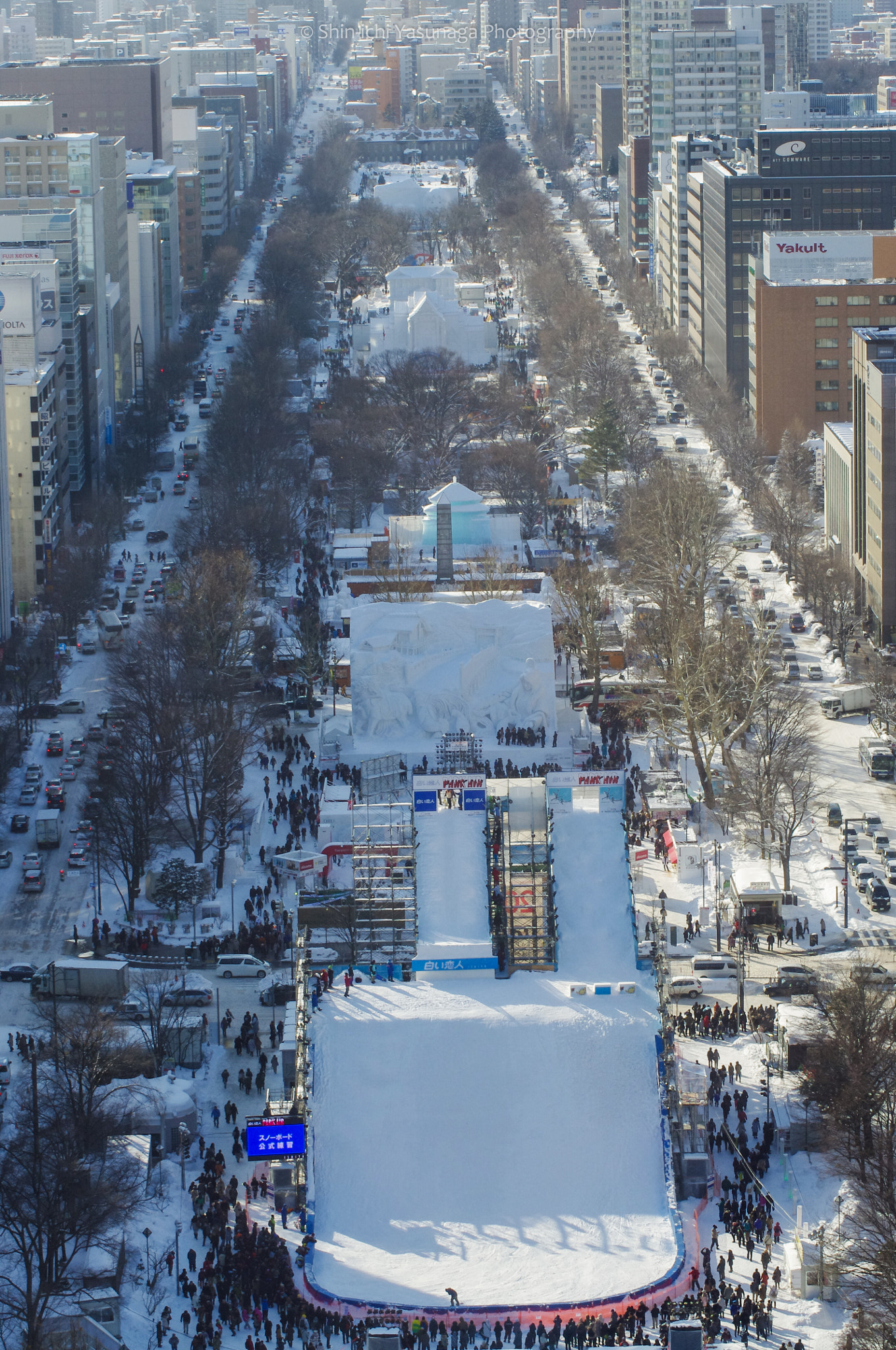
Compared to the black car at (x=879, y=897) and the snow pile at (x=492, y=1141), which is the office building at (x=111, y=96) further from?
the snow pile at (x=492, y=1141)

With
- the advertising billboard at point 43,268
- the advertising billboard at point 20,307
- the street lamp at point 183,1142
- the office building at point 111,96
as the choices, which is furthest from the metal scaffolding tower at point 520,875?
the office building at point 111,96

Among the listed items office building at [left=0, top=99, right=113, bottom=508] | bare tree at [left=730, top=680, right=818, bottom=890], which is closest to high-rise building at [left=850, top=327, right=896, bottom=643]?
bare tree at [left=730, top=680, right=818, bottom=890]

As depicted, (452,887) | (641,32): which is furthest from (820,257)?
(641,32)

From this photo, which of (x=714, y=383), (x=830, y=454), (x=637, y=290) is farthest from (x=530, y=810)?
(x=637, y=290)

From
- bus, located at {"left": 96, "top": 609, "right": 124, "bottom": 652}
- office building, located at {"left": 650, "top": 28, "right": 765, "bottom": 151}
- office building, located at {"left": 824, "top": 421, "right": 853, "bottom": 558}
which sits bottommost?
bus, located at {"left": 96, "top": 609, "right": 124, "bottom": 652}

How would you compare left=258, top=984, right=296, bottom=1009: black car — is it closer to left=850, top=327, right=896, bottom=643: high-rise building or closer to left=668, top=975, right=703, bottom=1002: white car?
left=668, top=975, right=703, bottom=1002: white car

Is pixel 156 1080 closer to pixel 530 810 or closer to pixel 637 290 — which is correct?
pixel 530 810
